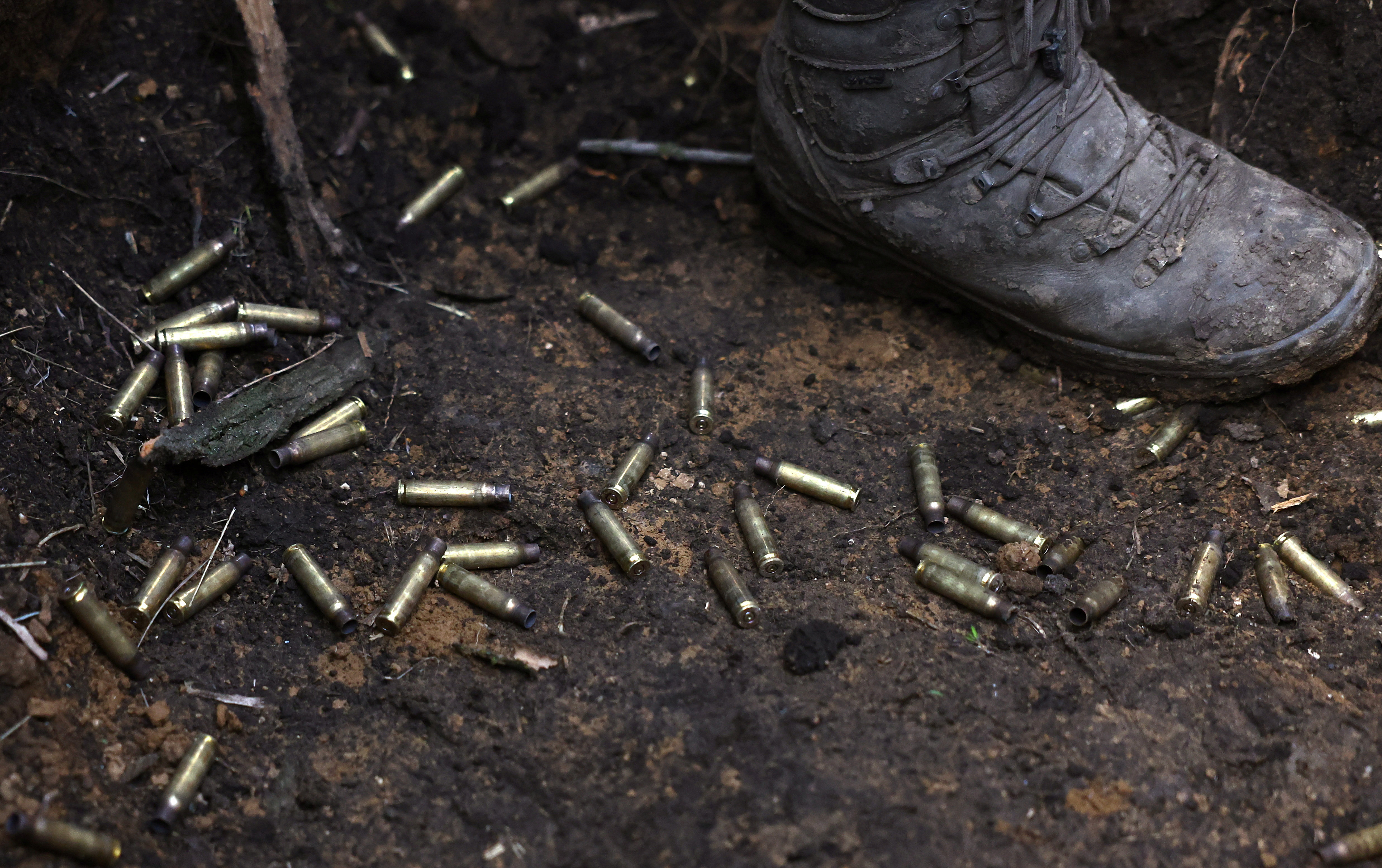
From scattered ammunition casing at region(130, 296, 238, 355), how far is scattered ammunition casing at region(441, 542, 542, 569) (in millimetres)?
1458

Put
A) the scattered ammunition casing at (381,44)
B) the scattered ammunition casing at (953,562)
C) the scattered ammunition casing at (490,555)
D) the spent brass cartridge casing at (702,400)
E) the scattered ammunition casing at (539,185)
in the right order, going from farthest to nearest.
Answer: the scattered ammunition casing at (381,44)
the scattered ammunition casing at (539,185)
the spent brass cartridge casing at (702,400)
the scattered ammunition casing at (490,555)
the scattered ammunition casing at (953,562)

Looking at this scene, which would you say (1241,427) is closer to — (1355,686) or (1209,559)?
(1209,559)

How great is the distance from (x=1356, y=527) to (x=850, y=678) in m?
1.83

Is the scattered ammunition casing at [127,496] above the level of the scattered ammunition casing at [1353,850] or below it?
below

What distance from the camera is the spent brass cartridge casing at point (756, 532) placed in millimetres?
3219

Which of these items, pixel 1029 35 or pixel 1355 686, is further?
pixel 1029 35

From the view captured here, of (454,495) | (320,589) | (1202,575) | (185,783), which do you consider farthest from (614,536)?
(1202,575)

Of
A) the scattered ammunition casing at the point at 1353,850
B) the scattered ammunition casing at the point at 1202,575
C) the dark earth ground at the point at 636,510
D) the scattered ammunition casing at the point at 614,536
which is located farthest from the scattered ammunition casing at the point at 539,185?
the scattered ammunition casing at the point at 1353,850

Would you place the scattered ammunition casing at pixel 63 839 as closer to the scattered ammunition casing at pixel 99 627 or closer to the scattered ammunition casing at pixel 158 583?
the scattered ammunition casing at pixel 99 627

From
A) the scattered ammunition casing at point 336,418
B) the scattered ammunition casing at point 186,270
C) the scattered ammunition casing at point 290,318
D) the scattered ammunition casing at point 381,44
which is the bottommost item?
the scattered ammunition casing at point 336,418

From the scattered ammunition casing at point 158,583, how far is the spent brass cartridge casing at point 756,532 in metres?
1.73

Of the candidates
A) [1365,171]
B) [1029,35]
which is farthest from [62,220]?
[1365,171]

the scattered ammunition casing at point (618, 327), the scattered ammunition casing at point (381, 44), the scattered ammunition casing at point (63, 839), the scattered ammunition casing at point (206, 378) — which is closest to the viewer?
the scattered ammunition casing at point (63, 839)

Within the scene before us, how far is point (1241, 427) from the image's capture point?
3.51 metres
